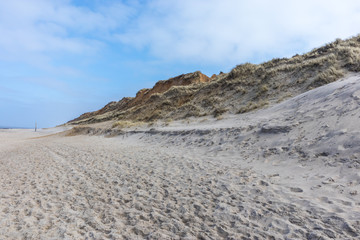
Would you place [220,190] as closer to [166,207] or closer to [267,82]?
[166,207]

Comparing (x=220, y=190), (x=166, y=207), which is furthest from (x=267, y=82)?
(x=166, y=207)

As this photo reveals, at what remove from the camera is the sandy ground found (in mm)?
3338

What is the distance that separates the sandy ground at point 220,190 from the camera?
3.34m

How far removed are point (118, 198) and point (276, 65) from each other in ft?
62.3

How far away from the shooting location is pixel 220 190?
15.5 feet

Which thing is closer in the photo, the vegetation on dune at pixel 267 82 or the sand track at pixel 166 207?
the sand track at pixel 166 207

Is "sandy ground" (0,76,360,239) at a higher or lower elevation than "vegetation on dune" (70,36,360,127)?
lower

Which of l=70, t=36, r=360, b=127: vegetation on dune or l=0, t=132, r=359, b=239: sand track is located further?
l=70, t=36, r=360, b=127: vegetation on dune

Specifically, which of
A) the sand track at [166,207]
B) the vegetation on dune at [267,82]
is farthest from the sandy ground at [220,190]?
the vegetation on dune at [267,82]

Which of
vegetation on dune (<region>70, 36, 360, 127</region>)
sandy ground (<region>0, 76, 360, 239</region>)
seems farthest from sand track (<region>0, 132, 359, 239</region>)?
vegetation on dune (<region>70, 36, 360, 127</region>)

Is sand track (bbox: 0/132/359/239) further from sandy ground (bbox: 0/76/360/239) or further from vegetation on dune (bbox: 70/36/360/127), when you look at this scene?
vegetation on dune (bbox: 70/36/360/127)

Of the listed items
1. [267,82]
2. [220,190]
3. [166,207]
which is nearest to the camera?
[166,207]

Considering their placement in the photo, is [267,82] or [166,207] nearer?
[166,207]

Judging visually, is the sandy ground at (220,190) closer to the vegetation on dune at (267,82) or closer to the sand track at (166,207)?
the sand track at (166,207)
